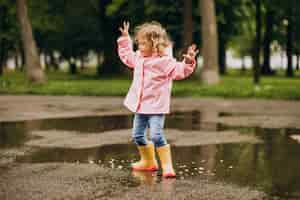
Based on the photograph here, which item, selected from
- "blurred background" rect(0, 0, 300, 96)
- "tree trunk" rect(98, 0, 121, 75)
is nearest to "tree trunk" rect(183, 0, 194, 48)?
"blurred background" rect(0, 0, 300, 96)

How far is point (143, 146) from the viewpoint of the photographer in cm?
798

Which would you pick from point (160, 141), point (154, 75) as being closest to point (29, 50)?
point (160, 141)

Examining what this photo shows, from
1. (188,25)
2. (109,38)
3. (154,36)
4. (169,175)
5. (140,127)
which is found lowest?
(169,175)

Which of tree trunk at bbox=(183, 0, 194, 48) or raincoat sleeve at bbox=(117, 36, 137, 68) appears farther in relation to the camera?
tree trunk at bbox=(183, 0, 194, 48)

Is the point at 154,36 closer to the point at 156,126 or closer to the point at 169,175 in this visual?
the point at 156,126

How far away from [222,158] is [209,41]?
59.1ft

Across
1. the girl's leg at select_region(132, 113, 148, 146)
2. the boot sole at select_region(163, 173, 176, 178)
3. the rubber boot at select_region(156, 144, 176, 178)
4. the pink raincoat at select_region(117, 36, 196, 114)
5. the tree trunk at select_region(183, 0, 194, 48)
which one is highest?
the tree trunk at select_region(183, 0, 194, 48)

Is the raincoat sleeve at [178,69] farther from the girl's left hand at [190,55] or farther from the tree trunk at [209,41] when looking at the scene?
the tree trunk at [209,41]

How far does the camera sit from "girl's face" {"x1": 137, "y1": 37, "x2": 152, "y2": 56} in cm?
737

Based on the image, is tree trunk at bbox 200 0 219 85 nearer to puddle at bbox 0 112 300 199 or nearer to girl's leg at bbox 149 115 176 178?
puddle at bbox 0 112 300 199

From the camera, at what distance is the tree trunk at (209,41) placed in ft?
85.3

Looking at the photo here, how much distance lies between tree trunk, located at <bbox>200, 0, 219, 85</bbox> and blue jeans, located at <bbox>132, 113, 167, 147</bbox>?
18483mm

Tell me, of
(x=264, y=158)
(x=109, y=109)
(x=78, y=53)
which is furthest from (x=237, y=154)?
(x=78, y=53)

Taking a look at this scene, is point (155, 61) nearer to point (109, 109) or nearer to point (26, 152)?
point (26, 152)
